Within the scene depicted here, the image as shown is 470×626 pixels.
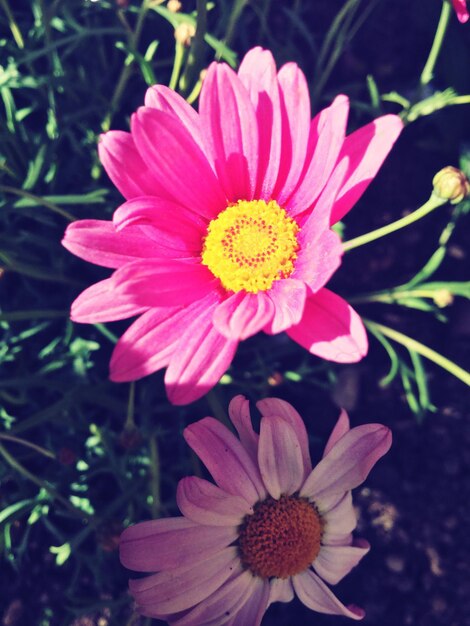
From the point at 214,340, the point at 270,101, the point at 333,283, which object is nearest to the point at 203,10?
the point at 270,101

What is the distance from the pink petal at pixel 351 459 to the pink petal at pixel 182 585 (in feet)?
0.65

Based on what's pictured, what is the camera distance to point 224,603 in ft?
3.44

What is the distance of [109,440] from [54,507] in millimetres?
271

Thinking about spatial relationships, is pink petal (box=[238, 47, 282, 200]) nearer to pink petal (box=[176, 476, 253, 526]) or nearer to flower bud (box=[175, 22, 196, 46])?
flower bud (box=[175, 22, 196, 46])

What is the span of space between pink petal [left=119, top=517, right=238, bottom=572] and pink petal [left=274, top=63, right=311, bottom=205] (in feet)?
1.90

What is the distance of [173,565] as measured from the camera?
3.20 feet

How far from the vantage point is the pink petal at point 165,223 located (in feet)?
2.92

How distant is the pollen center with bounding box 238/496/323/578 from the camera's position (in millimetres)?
1017

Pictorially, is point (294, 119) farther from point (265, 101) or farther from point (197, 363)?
point (197, 363)

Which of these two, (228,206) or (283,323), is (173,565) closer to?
(283,323)

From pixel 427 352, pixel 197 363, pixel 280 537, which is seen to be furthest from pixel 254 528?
pixel 427 352

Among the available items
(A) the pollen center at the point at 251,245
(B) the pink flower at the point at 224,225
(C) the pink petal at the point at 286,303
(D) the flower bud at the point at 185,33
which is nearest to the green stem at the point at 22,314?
(B) the pink flower at the point at 224,225

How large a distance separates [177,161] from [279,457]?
0.50 m

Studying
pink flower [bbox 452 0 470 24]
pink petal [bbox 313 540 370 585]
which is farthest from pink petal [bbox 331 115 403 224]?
pink petal [bbox 313 540 370 585]
